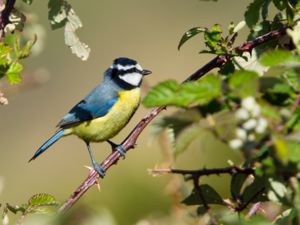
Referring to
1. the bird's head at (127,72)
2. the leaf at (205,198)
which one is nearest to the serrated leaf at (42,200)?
the leaf at (205,198)

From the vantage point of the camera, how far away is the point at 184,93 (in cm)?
199

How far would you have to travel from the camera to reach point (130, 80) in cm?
561

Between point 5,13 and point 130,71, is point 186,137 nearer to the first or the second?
point 5,13

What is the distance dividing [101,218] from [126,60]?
3969mm

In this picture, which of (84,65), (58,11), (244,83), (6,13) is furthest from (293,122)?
(84,65)

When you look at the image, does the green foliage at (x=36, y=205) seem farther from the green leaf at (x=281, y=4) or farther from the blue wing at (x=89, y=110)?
the blue wing at (x=89, y=110)

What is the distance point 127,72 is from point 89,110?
46 cm

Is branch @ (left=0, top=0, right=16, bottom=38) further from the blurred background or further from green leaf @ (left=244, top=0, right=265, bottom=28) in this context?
the blurred background

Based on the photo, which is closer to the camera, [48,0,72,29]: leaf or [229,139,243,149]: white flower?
[229,139,243,149]: white flower

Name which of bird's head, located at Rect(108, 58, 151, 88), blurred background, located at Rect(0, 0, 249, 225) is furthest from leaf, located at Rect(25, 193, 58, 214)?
blurred background, located at Rect(0, 0, 249, 225)

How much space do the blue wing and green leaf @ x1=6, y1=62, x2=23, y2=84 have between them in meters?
2.14

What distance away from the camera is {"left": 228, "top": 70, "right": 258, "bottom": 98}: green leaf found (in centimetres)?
191

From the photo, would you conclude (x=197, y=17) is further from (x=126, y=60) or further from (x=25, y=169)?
(x=126, y=60)

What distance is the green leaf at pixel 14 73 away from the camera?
297 centimetres
